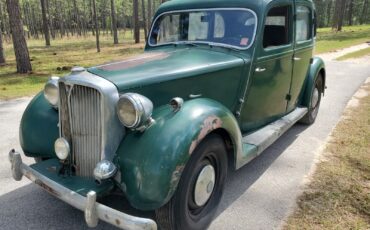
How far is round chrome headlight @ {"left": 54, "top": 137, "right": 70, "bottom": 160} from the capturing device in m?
2.69

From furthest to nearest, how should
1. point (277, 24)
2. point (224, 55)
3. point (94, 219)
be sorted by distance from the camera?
point (277, 24) < point (224, 55) < point (94, 219)

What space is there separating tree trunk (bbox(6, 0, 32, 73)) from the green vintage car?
8.03m

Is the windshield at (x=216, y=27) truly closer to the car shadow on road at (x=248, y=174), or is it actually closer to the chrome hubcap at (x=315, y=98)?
the car shadow on road at (x=248, y=174)

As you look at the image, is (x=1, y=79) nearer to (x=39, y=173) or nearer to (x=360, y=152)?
(x=39, y=173)

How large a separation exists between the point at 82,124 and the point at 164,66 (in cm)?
90

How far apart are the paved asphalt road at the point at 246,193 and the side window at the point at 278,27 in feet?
4.66

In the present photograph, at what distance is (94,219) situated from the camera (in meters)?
2.23

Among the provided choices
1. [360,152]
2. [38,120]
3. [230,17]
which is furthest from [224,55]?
[360,152]

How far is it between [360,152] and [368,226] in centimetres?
170

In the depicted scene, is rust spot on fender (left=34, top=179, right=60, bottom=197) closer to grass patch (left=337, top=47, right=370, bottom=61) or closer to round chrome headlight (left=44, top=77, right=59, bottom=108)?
round chrome headlight (left=44, top=77, right=59, bottom=108)

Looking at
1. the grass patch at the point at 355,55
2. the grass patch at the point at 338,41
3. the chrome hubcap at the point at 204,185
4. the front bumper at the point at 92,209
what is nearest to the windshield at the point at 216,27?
the chrome hubcap at the point at 204,185

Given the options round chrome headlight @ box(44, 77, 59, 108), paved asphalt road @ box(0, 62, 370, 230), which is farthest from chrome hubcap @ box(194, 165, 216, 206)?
round chrome headlight @ box(44, 77, 59, 108)

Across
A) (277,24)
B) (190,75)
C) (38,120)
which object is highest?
(277,24)

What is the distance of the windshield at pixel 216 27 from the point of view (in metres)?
3.71
